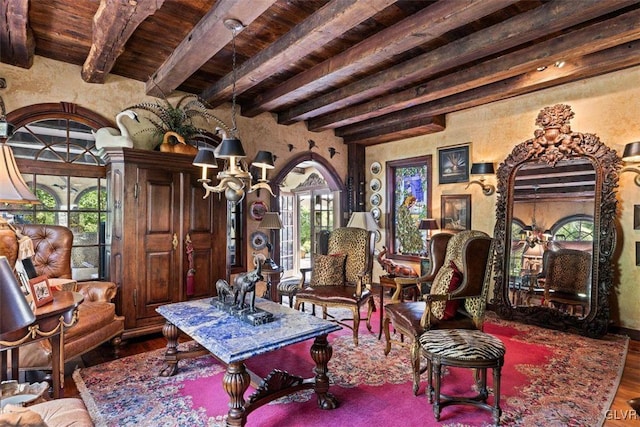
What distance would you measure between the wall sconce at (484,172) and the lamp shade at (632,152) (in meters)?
1.38

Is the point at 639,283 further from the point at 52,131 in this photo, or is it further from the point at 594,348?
the point at 52,131

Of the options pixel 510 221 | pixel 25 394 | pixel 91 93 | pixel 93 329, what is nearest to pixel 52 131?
pixel 91 93

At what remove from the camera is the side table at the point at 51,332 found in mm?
1687

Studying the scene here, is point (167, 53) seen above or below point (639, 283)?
above

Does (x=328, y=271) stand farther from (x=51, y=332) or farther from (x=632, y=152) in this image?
(x=632, y=152)

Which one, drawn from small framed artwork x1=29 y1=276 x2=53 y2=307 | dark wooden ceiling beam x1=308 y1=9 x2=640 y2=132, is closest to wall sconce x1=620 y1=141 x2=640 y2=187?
dark wooden ceiling beam x1=308 y1=9 x2=640 y2=132

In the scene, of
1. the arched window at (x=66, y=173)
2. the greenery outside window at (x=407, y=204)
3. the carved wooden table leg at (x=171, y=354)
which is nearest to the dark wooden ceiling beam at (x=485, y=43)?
the greenery outside window at (x=407, y=204)

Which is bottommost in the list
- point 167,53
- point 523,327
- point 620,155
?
point 523,327

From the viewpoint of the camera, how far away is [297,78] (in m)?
3.87

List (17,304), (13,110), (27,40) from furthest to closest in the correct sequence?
(13,110) → (27,40) → (17,304)

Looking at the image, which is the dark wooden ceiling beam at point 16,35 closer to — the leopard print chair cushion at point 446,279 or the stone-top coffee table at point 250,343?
the stone-top coffee table at point 250,343

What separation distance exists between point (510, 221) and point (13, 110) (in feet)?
18.8

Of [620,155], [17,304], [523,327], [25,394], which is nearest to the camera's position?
[17,304]

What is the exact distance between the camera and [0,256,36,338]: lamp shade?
1.07m
